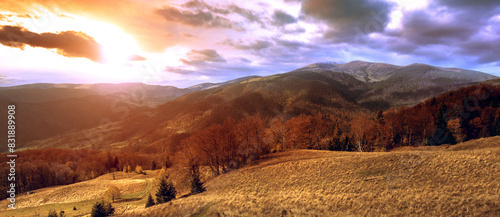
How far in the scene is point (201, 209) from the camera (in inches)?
1088

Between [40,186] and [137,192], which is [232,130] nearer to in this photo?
[137,192]

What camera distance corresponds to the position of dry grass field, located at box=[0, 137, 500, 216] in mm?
19984

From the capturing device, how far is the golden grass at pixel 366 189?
65.4ft

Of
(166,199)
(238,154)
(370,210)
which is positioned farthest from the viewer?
(238,154)

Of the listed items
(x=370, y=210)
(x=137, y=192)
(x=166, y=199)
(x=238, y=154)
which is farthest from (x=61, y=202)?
(x=370, y=210)

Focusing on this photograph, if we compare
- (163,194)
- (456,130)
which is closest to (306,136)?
(163,194)

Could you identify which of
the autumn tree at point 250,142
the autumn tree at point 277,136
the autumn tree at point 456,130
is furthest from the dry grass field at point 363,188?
the autumn tree at point 456,130

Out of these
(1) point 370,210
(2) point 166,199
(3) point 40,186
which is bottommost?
(3) point 40,186

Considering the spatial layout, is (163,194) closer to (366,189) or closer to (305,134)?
(366,189)

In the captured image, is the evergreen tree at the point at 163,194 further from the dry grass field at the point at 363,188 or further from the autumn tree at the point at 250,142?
the autumn tree at the point at 250,142

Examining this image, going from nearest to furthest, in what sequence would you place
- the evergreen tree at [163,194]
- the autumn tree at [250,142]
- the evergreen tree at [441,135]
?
the evergreen tree at [163,194] → the autumn tree at [250,142] → the evergreen tree at [441,135]

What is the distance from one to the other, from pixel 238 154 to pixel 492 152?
44.3 m

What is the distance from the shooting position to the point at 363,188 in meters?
25.3

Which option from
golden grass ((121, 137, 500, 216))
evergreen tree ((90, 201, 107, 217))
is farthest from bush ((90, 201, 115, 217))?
golden grass ((121, 137, 500, 216))
